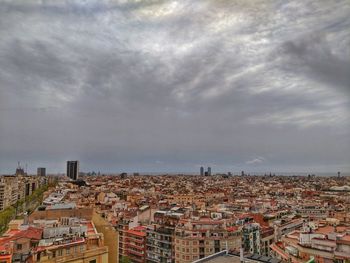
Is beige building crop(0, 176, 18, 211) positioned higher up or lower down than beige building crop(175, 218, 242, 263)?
higher up

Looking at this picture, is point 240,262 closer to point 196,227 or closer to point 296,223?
point 196,227

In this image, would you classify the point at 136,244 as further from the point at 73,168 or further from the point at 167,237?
the point at 73,168

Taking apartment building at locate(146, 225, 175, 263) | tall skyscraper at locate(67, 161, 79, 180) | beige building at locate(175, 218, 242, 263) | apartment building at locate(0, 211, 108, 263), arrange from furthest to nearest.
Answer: tall skyscraper at locate(67, 161, 79, 180) < apartment building at locate(146, 225, 175, 263) < beige building at locate(175, 218, 242, 263) < apartment building at locate(0, 211, 108, 263)

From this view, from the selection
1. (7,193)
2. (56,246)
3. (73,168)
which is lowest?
(56,246)

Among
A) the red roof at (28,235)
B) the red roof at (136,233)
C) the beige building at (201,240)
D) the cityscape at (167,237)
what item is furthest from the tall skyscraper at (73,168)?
the red roof at (28,235)

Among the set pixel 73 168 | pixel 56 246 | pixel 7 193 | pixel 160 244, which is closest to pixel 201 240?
pixel 160 244

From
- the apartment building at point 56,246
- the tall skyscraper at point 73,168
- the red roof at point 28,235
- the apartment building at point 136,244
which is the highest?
the tall skyscraper at point 73,168

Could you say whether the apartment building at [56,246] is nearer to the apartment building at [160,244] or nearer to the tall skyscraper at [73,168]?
the apartment building at [160,244]

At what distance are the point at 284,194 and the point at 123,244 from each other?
16264 millimetres

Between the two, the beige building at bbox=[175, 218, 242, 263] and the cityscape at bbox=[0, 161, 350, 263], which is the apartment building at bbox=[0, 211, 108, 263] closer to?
the cityscape at bbox=[0, 161, 350, 263]

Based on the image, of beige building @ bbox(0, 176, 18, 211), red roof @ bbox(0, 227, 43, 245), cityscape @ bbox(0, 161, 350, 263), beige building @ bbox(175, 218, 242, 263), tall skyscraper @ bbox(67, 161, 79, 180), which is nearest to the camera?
cityscape @ bbox(0, 161, 350, 263)

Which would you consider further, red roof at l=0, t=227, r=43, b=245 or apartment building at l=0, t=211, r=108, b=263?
red roof at l=0, t=227, r=43, b=245

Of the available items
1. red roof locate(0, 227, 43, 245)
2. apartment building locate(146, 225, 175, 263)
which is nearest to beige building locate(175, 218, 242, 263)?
apartment building locate(146, 225, 175, 263)

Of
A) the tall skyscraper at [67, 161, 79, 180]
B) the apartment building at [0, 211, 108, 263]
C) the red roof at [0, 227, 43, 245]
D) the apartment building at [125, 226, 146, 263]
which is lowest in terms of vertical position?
the apartment building at [125, 226, 146, 263]
